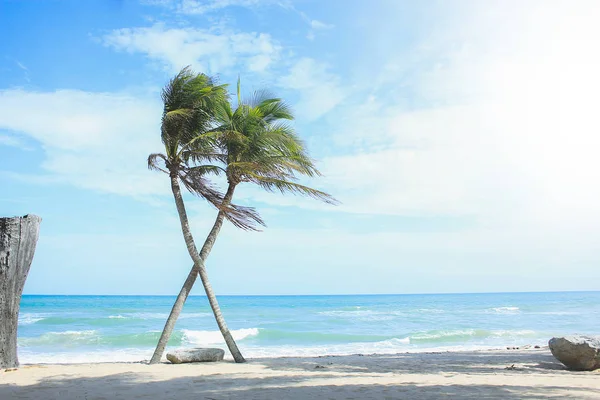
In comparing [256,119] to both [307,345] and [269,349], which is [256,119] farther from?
[307,345]

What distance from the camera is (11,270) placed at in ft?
26.8

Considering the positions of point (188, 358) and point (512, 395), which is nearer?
point (512, 395)

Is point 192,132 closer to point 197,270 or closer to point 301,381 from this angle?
point 197,270

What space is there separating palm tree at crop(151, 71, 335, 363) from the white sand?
1.73 m

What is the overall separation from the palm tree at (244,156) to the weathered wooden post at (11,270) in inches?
101

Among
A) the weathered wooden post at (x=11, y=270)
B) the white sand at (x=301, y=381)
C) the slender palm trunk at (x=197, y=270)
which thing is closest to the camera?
the white sand at (x=301, y=381)

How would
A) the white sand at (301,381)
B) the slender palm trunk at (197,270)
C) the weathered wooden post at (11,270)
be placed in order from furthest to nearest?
the slender palm trunk at (197,270)
the weathered wooden post at (11,270)
the white sand at (301,381)

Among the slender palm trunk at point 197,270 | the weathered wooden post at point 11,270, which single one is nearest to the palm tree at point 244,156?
the slender palm trunk at point 197,270

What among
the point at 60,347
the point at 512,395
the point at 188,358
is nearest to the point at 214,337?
the point at 60,347

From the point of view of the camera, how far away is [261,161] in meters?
10.1

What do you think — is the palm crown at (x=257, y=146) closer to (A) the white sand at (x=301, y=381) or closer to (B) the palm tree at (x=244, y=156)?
(B) the palm tree at (x=244, y=156)

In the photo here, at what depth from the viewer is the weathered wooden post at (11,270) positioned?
8.11 meters

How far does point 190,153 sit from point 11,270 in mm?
3799

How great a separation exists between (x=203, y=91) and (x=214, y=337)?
1544 centimetres
